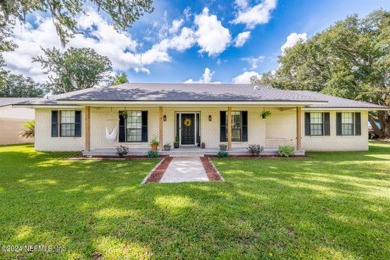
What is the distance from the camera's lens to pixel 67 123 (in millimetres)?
11242

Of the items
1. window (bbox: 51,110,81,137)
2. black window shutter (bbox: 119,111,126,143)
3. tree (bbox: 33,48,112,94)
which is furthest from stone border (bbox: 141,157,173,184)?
tree (bbox: 33,48,112,94)

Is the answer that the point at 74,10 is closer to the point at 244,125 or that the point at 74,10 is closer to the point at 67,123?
the point at 67,123

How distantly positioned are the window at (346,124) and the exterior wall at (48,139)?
15672mm

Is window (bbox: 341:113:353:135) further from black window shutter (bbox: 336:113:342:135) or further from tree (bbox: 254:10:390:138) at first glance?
tree (bbox: 254:10:390:138)

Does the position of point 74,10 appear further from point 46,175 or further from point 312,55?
point 312,55

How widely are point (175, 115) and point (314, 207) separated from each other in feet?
28.4

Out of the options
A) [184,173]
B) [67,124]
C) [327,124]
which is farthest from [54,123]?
[327,124]

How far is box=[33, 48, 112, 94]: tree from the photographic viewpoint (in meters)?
31.3

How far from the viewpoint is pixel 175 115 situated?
11148mm

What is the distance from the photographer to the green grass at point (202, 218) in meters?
2.42

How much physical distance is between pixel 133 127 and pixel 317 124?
36.3ft

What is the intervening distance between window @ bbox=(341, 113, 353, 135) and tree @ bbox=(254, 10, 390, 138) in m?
8.54

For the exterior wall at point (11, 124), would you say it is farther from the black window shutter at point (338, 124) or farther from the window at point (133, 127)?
the black window shutter at point (338, 124)

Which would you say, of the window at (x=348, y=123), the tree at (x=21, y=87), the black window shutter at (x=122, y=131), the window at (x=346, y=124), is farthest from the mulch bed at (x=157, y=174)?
the tree at (x=21, y=87)
